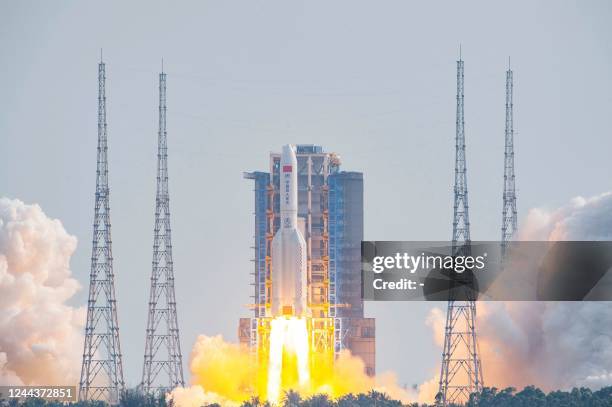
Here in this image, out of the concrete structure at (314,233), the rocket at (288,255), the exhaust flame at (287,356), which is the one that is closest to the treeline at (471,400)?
the exhaust flame at (287,356)

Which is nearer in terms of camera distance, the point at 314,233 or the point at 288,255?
the point at 288,255

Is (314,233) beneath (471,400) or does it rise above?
above

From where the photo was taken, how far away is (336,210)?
199 m

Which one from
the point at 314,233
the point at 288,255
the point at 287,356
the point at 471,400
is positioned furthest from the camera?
the point at 314,233

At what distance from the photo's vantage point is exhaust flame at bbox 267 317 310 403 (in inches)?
7087

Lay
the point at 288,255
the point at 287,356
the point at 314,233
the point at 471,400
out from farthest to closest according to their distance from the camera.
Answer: the point at 314,233, the point at 471,400, the point at 287,356, the point at 288,255

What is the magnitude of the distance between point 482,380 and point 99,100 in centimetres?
3229

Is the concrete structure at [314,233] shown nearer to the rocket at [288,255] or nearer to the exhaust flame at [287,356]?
the exhaust flame at [287,356]

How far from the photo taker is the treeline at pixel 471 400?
17988 centimetres

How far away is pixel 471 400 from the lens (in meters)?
184

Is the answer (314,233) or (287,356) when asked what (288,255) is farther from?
(314,233)

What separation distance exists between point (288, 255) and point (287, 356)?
7450 mm

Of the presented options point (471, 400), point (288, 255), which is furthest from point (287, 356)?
point (471, 400)

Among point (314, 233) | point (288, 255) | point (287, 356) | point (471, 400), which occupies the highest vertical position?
point (314, 233)
